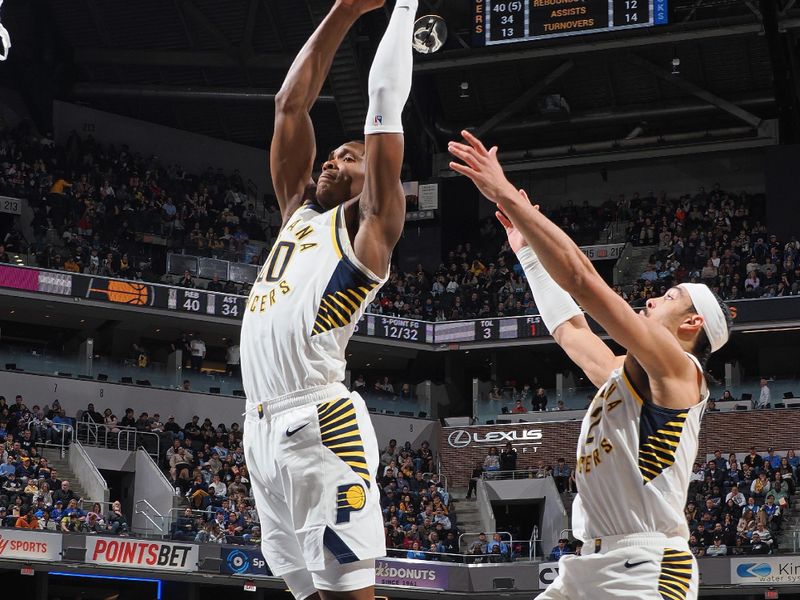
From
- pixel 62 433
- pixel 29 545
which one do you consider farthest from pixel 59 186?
pixel 29 545

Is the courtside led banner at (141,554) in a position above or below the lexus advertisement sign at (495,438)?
below

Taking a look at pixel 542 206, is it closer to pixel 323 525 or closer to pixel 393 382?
pixel 393 382

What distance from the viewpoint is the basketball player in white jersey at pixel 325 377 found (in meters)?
5.15

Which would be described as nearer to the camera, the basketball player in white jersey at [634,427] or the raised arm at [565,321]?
the basketball player in white jersey at [634,427]

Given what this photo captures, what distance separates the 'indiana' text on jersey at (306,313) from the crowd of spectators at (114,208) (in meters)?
30.6

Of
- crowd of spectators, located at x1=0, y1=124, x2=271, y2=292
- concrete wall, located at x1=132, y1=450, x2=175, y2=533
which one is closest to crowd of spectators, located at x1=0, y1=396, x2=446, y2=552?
concrete wall, located at x1=132, y1=450, x2=175, y2=533

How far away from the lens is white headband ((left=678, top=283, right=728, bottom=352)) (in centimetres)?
555

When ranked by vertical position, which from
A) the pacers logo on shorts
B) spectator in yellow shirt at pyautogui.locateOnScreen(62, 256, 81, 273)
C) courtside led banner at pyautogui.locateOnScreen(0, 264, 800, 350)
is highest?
spectator in yellow shirt at pyautogui.locateOnScreen(62, 256, 81, 273)

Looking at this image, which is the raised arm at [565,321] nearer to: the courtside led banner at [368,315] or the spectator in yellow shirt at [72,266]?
the courtside led banner at [368,315]

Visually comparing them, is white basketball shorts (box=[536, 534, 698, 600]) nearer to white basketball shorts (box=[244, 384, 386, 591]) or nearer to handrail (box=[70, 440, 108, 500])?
A: white basketball shorts (box=[244, 384, 386, 591])

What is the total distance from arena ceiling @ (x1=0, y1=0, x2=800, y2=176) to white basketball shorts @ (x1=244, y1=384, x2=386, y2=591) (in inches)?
1302

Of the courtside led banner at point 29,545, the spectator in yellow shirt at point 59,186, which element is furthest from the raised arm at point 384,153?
the spectator in yellow shirt at point 59,186

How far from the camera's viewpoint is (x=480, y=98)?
42.1m

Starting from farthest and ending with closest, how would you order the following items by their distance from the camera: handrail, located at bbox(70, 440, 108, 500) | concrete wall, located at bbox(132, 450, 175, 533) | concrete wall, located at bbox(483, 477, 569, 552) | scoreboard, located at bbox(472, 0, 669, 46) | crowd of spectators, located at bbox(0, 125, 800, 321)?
crowd of spectators, located at bbox(0, 125, 800, 321) → concrete wall, located at bbox(483, 477, 569, 552) → scoreboard, located at bbox(472, 0, 669, 46) → concrete wall, located at bbox(132, 450, 175, 533) → handrail, located at bbox(70, 440, 108, 500)
